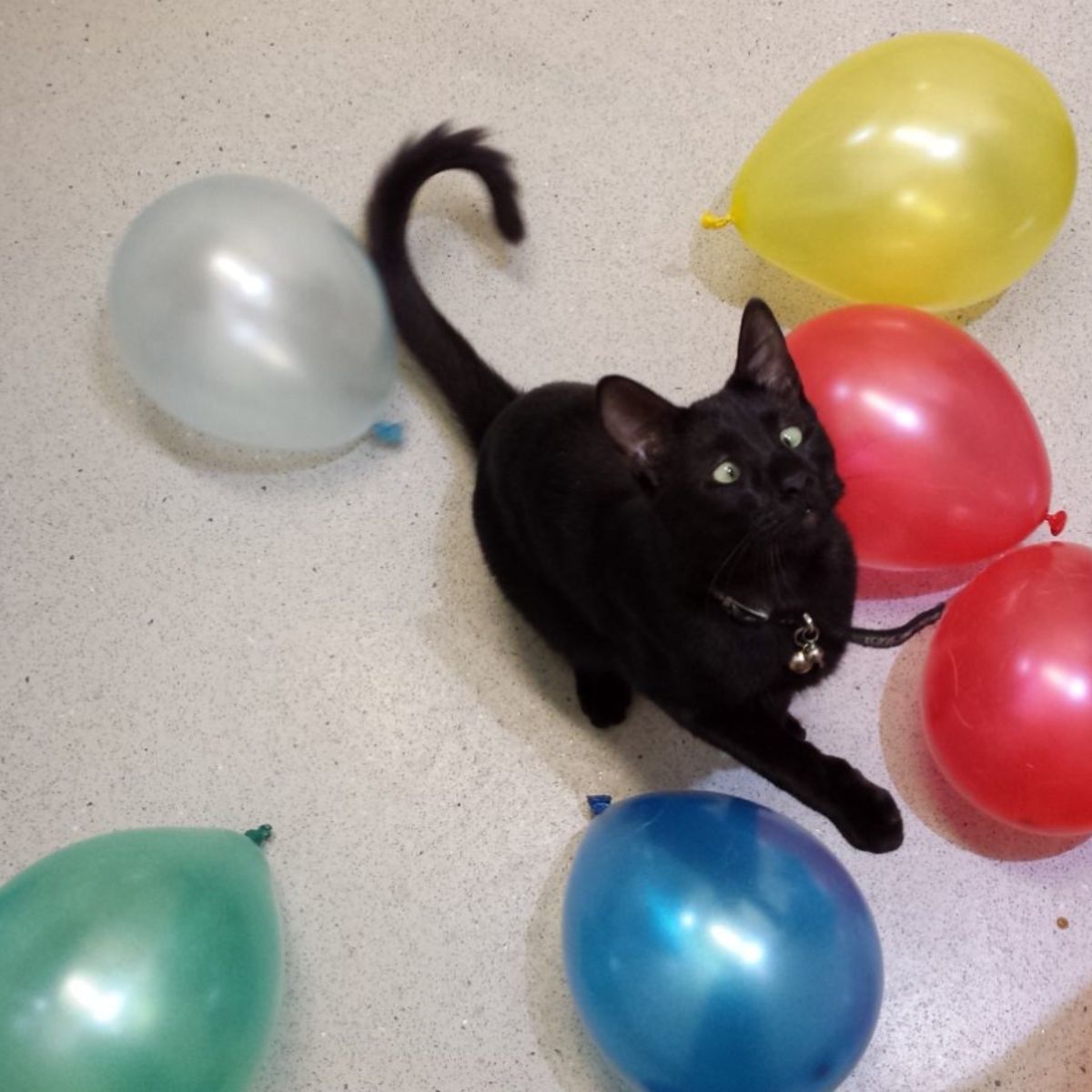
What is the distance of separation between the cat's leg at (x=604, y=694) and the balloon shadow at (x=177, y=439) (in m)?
0.49

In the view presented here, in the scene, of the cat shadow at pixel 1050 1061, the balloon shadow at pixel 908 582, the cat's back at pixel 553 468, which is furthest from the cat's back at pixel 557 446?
the cat shadow at pixel 1050 1061

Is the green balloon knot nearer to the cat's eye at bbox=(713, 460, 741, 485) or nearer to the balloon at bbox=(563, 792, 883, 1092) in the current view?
the balloon at bbox=(563, 792, 883, 1092)

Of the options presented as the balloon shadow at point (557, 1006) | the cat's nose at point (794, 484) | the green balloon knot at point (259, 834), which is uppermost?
the cat's nose at point (794, 484)

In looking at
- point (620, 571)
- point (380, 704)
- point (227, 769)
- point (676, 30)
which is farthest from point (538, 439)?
point (676, 30)

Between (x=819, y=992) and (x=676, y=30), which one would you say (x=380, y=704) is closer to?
(x=819, y=992)

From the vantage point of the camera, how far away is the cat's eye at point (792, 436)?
3.10ft

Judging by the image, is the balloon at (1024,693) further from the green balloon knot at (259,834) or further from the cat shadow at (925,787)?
the green balloon knot at (259,834)

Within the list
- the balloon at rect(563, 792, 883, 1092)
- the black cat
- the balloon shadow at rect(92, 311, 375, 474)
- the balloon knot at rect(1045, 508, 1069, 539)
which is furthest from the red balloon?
A: the balloon shadow at rect(92, 311, 375, 474)

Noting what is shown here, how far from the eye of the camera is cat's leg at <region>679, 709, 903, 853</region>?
38.7 inches

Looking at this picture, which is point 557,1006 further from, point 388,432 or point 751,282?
point 751,282

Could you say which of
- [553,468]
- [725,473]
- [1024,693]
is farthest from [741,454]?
[1024,693]

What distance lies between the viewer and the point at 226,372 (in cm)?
129

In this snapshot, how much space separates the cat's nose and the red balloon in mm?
255

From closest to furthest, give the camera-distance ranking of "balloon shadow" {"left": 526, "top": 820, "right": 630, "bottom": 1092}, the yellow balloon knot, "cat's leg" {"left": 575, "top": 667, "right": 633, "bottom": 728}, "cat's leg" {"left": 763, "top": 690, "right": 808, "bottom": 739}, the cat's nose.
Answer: the cat's nose < "cat's leg" {"left": 763, "top": 690, "right": 808, "bottom": 739} < "balloon shadow" {"left": 526, "top": 820, "right": 630, "bottom": 1092} < "cat's leg" {"left": 575, "top": 667, "right": 633, "bottom": 728} < the yellow balloon knot
